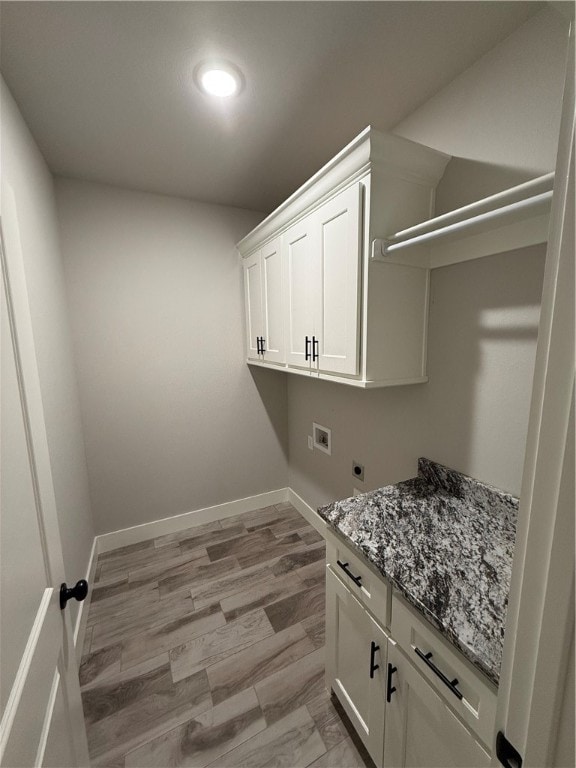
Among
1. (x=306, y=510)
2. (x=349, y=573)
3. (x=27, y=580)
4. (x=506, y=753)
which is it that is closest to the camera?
(x=506, y=753)

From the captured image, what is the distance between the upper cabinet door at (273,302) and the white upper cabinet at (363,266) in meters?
0.25

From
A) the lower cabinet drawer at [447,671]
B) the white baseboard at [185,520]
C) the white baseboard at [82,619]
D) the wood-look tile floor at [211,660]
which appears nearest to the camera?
the lower cabinet drawer at [447,671]

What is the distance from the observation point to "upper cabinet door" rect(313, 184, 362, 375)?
1.29 m

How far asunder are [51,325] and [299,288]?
1.33 metres

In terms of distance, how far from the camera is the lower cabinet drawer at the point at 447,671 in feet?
2.25

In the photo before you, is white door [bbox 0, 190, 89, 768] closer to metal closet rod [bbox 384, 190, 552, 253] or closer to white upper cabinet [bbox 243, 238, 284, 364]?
metal closet rod [bbox 384, 190, 552, 253]

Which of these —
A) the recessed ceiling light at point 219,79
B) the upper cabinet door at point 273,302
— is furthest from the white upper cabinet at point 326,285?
the recessed ceiling light at point 219,79

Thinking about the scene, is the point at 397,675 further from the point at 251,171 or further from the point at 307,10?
the point at 251,171

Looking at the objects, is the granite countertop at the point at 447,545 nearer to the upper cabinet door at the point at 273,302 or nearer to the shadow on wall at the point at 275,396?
the upper cabinet door at the point at 273,302

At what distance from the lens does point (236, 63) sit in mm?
1143

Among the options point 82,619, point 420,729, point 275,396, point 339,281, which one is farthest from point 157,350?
point 420,729

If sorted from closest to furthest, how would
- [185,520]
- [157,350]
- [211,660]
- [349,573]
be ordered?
[349,573] → [211,660] → [157,350] → [185,520]

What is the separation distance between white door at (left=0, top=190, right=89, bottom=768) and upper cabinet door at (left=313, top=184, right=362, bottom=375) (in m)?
1.11

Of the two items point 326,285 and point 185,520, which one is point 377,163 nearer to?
point 326,285
